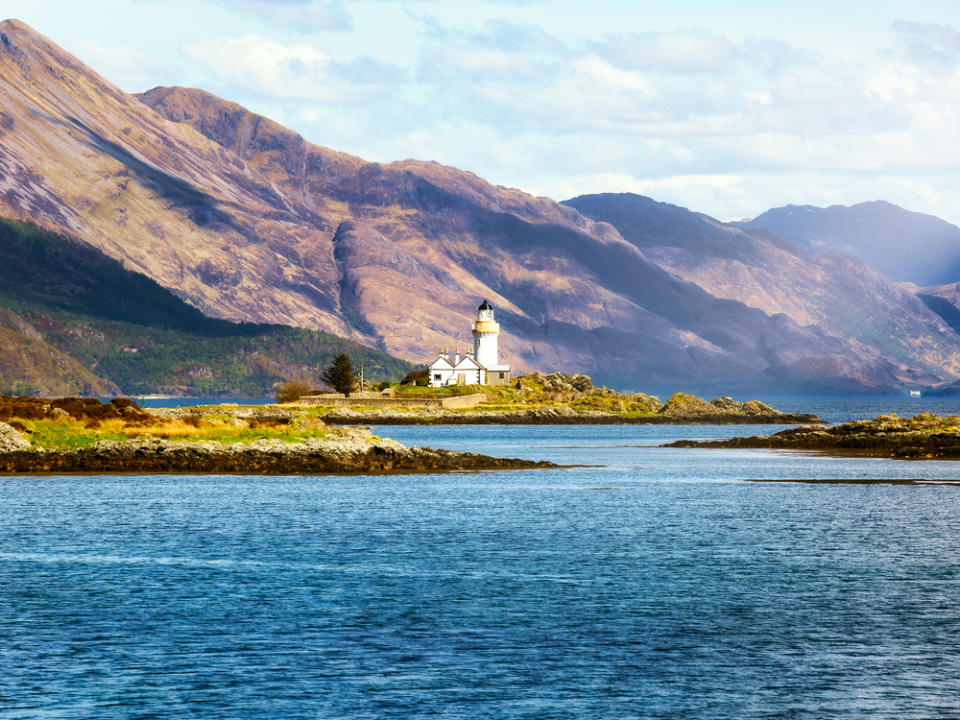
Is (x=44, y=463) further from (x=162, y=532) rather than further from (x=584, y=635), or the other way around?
(x=584, y=635)

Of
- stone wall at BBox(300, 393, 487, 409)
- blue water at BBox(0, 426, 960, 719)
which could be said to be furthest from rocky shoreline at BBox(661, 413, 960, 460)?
stone wall at BBox(300, 393, 487, 409)

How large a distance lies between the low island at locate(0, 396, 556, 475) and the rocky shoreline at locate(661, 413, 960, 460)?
39031mm

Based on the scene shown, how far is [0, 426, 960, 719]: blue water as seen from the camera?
2647 centimetres

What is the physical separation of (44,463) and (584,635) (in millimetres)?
54616

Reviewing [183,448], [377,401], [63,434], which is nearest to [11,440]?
[63,434]

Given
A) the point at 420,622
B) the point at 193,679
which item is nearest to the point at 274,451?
the point at 420,622

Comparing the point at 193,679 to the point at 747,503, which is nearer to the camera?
the point at 193,679

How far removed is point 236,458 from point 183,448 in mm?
3563

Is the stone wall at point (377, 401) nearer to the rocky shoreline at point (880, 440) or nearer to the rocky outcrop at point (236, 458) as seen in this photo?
the rocky shoreline at point (880, 440)

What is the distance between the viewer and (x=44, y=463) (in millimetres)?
78000

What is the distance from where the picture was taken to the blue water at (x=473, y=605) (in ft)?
86.8

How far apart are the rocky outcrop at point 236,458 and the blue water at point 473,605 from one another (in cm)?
748

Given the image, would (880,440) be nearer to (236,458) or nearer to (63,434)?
(236,458)

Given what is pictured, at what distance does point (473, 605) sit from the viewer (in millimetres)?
36938
